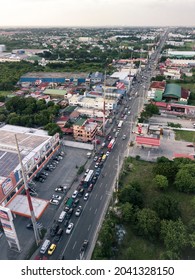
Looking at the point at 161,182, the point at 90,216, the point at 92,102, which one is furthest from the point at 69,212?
the point at 92,102

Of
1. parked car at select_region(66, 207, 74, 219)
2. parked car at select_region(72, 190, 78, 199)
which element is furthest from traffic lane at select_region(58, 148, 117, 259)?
parked car at select_region(72, 190, 78, 199)

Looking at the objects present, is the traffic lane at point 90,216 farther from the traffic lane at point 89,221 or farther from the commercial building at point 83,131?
the commercial building at point 83,131

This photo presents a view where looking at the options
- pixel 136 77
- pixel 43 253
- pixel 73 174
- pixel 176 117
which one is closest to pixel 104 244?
pixel 43 253

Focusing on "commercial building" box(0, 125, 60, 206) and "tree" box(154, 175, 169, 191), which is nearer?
"commercial building" box(0, 125, 60, 206)

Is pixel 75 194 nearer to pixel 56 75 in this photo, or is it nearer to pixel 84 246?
pixel 84 246

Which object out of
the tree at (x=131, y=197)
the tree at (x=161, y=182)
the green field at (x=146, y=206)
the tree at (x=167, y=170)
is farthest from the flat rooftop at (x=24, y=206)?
the tree at (x=167, y=170)

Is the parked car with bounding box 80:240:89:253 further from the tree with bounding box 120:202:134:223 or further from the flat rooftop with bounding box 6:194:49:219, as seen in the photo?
the flat rooftop with bounding box 6:194:49:219
